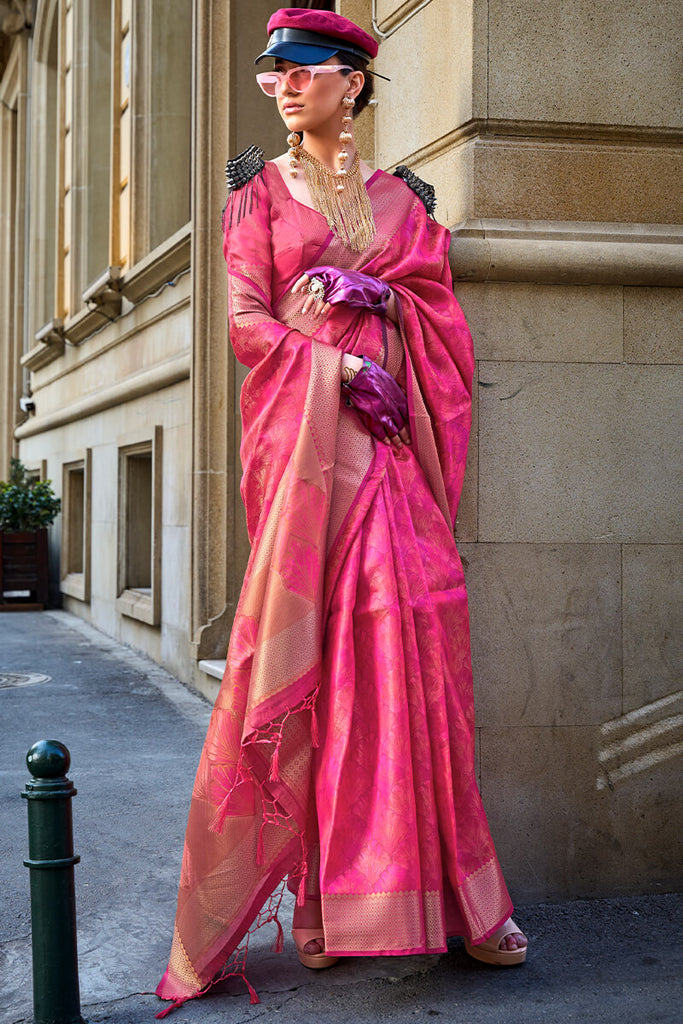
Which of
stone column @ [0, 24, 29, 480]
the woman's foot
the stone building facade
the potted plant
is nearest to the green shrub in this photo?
the potted plant

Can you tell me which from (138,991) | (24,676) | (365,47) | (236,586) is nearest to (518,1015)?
(138,991)

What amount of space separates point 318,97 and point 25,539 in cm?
1120

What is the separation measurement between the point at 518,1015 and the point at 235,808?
90cm

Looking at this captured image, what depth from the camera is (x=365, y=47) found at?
335 cm

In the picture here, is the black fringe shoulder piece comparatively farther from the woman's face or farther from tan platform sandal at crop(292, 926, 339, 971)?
tan platform sandal at crop(292, 926, 339, 971)

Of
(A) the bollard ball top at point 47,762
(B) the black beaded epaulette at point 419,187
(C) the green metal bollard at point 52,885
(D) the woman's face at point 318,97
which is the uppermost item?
(D) the woman's face at point 318,97

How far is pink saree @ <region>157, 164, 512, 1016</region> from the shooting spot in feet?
9.75

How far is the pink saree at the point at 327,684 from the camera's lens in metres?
2.97

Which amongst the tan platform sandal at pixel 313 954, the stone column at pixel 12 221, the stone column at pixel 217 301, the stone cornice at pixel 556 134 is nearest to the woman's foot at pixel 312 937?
the tan platform sandal at pixel 313 954

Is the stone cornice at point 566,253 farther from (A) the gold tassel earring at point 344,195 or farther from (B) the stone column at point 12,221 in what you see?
(B) the stone column at point 12,221

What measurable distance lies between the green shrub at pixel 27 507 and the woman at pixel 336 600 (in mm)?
10961

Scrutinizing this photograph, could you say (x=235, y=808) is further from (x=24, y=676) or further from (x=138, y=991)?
(x=24, y=676)

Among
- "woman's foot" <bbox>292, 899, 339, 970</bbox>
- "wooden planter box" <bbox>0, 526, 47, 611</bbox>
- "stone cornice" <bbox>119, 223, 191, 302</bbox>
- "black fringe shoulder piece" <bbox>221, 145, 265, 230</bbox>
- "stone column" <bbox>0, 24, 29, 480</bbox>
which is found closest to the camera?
"woman's foot" <bbox>292, 899, 339, 970</bbox>

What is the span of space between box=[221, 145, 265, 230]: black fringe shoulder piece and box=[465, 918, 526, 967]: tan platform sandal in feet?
7.15
